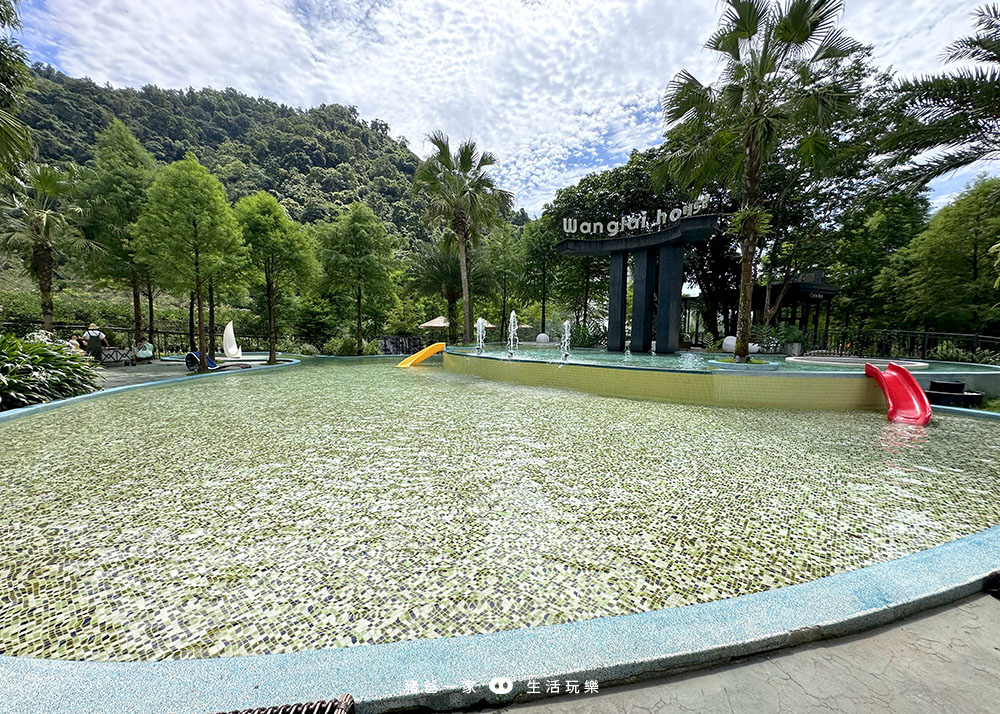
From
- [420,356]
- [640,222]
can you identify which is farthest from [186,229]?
[640,222]

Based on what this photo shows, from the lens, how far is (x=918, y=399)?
6824 millimetres

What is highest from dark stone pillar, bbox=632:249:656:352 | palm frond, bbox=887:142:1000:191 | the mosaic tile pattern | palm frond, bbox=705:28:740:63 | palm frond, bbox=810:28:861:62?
palm frond, bbox=705:28:740:63

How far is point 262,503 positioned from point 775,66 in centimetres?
1194

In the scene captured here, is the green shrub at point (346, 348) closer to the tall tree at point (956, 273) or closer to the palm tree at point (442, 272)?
the palm tree at point (442, 272)

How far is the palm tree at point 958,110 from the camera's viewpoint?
6.95 metres

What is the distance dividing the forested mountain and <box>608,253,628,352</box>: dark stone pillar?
28.8 meters

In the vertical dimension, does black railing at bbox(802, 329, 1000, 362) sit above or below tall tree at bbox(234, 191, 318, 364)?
below

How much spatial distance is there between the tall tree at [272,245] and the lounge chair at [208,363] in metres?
1.44

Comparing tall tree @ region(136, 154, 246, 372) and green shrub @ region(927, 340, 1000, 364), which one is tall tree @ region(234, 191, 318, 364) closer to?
tall tree @ region(136, 154, 246, 372)

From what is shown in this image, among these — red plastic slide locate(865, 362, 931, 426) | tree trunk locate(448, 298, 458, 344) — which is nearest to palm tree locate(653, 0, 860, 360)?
red plastic slide locate(865, 362, 931, 426)

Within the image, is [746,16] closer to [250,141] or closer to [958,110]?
[958,110]

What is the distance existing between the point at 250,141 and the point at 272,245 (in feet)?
203

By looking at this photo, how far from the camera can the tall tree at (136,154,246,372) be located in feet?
38.3

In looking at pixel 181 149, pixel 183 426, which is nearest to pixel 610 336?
pixel 183 426
